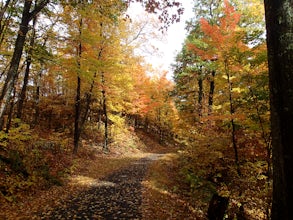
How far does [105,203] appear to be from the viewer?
307 inches

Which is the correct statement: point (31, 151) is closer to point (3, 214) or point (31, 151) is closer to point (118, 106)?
point (3, 214)

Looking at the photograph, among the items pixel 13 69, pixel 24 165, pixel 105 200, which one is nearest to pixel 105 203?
pixel 105 200

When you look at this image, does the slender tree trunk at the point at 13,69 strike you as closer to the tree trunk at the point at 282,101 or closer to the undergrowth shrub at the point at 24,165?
the undergrowth shrub at the point at 24,165

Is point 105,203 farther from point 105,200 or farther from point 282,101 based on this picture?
point 282,101

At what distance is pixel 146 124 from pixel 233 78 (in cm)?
3172

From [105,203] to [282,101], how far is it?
633cm

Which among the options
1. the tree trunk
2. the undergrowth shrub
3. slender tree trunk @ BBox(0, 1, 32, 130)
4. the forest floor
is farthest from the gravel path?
the tree trunk

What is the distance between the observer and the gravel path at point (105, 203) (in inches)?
263

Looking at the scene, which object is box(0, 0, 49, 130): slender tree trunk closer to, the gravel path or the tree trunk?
the gravel path

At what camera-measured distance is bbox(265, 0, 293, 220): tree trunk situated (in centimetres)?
306

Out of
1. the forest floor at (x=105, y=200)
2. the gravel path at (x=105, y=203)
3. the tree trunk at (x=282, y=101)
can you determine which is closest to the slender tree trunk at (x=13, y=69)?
the forest floor at (x=105, y=200)

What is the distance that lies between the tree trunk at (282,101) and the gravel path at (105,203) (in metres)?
4.50

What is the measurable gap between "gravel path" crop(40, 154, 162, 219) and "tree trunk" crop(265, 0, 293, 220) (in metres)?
4.50

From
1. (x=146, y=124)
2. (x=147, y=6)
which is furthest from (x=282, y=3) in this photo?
(x=146, y=124)
